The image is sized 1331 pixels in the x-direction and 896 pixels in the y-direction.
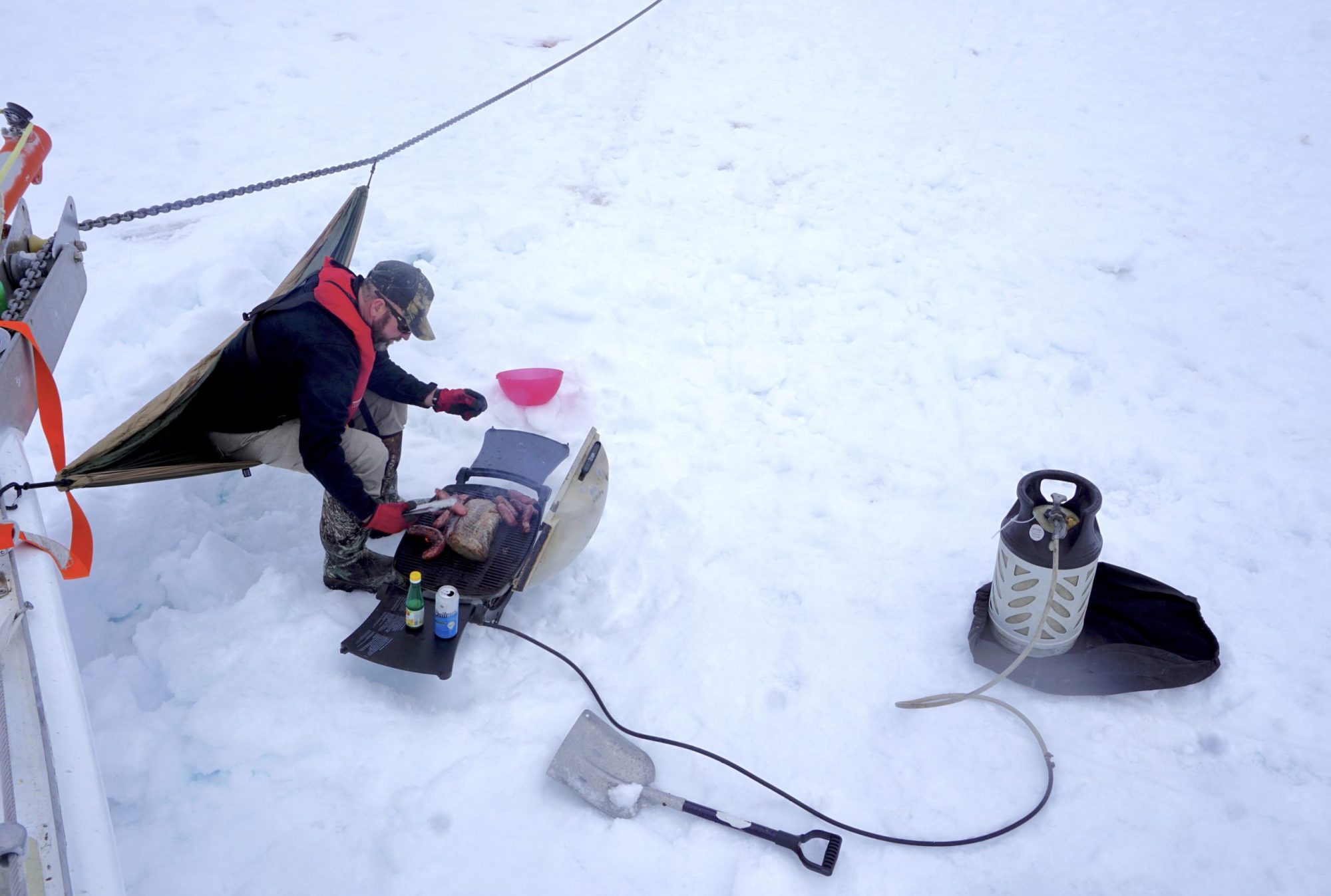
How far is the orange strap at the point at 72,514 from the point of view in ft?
6.88

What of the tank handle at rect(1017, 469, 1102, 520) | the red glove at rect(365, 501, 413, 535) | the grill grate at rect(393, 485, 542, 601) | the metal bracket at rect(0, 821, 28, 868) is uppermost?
the metal bracket at rect(0, 821, 28, 868)

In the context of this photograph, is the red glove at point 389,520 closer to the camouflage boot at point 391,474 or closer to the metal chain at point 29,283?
the camouflage boot at point 391,474

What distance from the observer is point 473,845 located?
7.47ft

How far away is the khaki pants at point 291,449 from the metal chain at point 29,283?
657 mm

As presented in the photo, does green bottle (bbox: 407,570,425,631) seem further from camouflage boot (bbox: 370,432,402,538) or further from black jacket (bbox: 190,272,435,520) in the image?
camouflage boot (bbox: 370,432,402,538)

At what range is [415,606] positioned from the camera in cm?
267

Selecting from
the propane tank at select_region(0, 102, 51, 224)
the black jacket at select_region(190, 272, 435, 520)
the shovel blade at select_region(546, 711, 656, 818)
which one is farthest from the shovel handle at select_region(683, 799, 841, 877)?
the propane tank at select_region(0, 102, 51, 224)

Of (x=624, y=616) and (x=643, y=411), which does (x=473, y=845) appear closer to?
(x=624, y=616)

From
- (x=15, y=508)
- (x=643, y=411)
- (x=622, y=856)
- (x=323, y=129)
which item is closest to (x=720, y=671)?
(x=622, y=856)

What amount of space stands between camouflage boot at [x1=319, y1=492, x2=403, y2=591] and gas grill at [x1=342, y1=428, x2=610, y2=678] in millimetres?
76

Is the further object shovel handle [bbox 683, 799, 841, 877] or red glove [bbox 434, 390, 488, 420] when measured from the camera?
red glove [bbox 434, 390, 488, 420]

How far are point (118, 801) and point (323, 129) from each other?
5.14 meters

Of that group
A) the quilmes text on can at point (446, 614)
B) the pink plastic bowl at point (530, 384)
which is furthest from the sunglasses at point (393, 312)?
the pink plastic bowl at point (530, 384)

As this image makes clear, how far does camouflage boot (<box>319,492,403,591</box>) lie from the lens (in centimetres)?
288
